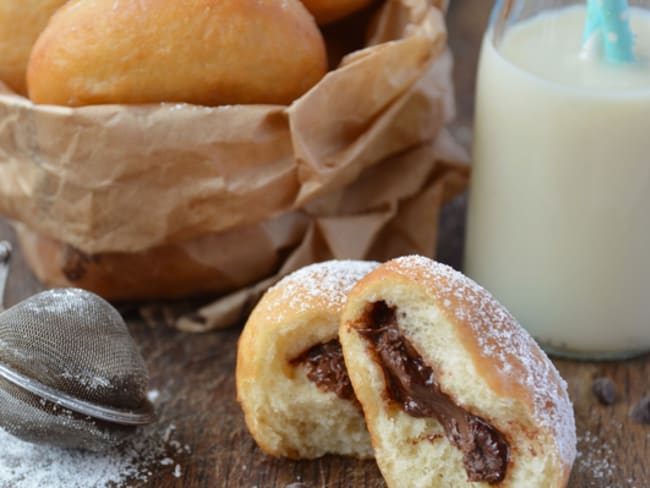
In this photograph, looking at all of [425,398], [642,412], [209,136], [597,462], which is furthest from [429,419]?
[209,136]

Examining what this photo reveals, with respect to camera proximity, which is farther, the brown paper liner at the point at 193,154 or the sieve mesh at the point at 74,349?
the brown paper liner at the point at 193,154

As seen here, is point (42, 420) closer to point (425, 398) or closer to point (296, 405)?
point (296, 405)

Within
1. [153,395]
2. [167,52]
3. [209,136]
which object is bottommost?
[153,395]

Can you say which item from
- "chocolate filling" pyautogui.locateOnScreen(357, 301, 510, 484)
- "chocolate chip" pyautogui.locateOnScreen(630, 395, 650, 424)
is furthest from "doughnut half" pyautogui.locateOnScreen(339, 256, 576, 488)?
"chocolate chip" pyautogui.locateOnScreen(630, 395, 650, 424)

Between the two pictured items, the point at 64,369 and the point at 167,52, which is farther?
the point at 167,52

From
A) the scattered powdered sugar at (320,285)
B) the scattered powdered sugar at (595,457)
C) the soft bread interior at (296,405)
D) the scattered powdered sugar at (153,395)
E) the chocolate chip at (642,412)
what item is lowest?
the scattered powdered sugar at (153,395)

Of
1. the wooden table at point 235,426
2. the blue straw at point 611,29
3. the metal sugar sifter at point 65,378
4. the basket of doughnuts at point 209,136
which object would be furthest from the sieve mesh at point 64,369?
the blue straw at point 611,29

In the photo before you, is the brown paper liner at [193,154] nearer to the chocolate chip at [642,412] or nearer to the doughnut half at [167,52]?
the doughnut half at [167,52]

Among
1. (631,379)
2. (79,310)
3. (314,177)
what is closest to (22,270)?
(79,310)
